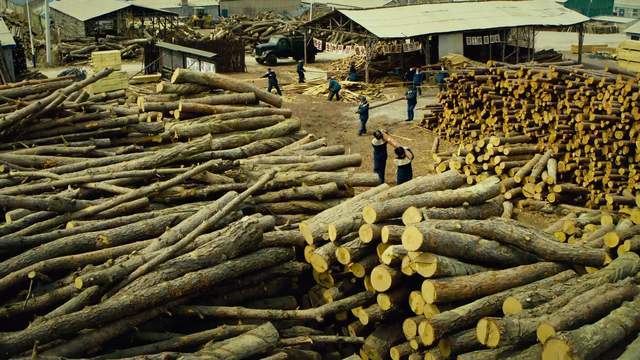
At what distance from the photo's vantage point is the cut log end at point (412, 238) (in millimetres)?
7826

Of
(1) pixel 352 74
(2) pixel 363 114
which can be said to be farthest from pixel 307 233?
(1) pixel 352 74

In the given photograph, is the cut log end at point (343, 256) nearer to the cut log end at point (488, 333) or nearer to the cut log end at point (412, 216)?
the cut log end at point (412, 216)

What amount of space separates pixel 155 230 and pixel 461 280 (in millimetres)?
4350

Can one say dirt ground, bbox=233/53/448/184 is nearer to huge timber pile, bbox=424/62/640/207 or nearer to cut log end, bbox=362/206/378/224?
huge timber pile, bbox=424/62/640/207

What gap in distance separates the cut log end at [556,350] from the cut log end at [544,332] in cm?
7

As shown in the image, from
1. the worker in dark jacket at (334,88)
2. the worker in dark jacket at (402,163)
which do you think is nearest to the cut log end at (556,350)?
the worker in dark jacket at (402,163)

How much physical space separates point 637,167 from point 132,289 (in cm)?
1200

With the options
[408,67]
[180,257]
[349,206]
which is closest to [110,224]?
[180,257]

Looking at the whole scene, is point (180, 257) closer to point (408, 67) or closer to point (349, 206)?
point (349, 206)

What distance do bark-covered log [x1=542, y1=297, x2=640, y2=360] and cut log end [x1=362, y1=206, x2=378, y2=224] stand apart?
2.66 meters

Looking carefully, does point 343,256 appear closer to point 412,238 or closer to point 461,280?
point 412,238

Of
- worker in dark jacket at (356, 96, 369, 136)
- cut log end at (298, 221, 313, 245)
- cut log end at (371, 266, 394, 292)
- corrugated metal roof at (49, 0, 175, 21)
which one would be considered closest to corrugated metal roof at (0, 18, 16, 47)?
corrugated metal roof at (49, 0, 175, 21)

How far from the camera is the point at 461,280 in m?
7.95

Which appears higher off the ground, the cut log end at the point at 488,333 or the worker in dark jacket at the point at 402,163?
the worker in dark jacket at the point at 402,163
